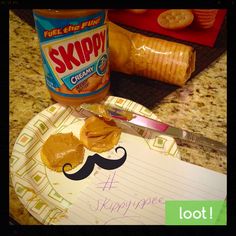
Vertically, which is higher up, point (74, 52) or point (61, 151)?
point (74, 52)

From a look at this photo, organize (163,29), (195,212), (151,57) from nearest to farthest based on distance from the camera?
(195,212), (151,57), (163,29)

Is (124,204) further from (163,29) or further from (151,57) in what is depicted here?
(163,29)

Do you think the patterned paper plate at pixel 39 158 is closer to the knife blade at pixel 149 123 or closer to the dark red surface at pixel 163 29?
the knife blade at pixel 149 123

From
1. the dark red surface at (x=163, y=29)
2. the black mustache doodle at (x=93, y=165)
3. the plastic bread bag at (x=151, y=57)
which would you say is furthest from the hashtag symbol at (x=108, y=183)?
the dark red surface at (x=163, y=29)

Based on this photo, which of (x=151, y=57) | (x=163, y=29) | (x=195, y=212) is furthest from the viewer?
(x=163, y=29)

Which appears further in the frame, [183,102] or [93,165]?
[183,102]

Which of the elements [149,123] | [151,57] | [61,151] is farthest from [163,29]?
[61,151]

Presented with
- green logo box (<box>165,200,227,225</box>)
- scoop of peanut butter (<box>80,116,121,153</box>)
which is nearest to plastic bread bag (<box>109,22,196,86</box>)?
scoop of peanut butter (<box>80,116,121,153</box>)
